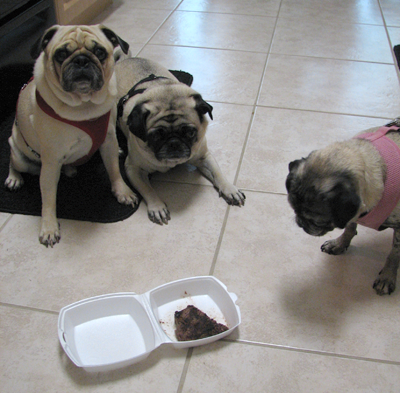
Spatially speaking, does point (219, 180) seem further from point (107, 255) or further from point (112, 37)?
point (112, 37)

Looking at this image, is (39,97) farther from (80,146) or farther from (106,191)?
(106,191)

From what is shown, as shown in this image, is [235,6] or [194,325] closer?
[194,325]

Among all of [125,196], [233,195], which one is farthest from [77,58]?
[233,195]

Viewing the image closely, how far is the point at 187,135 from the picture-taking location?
1.92m

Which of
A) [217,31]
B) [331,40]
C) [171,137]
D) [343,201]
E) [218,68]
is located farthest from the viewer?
[217,31]

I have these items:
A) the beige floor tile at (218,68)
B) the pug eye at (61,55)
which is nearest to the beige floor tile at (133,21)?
the beige floor tile at (218,68)

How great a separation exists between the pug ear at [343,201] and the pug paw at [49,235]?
125cm

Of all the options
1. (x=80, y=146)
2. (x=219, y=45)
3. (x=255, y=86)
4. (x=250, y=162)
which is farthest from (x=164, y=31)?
(x=80, y=146)

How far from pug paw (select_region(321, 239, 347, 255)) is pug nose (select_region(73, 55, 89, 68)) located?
1282 millimetres

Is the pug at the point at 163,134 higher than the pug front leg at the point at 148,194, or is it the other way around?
the pug at the point at 163,134

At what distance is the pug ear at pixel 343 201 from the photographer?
1251mm

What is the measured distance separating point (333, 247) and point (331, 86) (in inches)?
64.0

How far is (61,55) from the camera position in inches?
63.8

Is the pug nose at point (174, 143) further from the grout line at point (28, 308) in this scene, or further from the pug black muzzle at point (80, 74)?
the grout line at point (28, 308)
